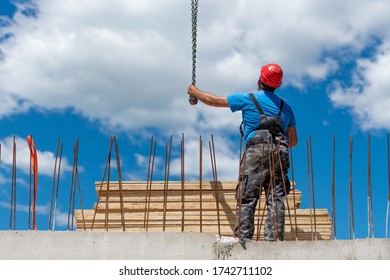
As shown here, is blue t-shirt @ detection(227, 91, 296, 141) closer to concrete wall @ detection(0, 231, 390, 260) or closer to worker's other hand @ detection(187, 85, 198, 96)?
worker's other hand @ detection(187, 85, 198, 96)

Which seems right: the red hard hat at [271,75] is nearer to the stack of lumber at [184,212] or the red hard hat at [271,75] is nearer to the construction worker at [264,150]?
the construction worker at [264,150]

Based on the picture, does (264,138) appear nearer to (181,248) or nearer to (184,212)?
(181,248)

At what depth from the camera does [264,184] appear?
6930 mm

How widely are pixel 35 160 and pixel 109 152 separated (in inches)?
69.0

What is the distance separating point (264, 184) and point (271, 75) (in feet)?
4.12

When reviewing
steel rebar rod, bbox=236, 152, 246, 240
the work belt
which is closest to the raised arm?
the work belt

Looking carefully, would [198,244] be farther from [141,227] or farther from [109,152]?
[141,227]

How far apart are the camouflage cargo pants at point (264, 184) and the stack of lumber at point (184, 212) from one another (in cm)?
130

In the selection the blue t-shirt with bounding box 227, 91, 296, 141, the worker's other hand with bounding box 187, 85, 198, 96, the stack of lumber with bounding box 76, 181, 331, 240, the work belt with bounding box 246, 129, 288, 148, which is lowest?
the stack of lumber with bounding box 76, 181, 331, 240

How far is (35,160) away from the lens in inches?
334

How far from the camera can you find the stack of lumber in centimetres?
846

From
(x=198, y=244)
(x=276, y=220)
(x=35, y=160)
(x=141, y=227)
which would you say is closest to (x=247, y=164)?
(x=276, y=220)

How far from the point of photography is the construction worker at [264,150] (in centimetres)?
662
